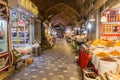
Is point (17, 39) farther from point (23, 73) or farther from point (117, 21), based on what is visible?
point (117, 21)

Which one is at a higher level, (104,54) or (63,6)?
(63,6)

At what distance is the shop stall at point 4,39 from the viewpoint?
14.4 ft

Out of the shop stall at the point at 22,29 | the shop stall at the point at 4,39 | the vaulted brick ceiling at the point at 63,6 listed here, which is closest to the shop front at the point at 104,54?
the shop stall at the point at 4,39

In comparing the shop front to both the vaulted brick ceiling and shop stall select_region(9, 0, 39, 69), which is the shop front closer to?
shop stall select_region(9, 0, 39, 69)

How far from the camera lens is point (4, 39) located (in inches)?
189

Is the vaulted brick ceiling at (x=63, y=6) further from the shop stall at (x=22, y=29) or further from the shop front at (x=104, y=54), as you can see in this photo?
the shop front at (x=104, y=54)

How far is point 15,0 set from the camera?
5.04 meters

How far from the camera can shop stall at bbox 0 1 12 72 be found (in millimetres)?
4383

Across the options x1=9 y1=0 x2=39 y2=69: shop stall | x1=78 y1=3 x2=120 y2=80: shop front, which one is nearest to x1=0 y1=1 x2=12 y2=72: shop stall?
x1=9 y1=0 x2=39 y2=69: shop stall

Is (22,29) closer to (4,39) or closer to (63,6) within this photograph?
(4,39)

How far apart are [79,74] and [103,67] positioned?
7.66ft

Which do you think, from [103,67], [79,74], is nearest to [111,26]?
[79,74]

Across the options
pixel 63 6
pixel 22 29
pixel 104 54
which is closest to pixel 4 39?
pixel 104 54

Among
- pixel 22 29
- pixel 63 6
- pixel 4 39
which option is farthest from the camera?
pixel 63 6
